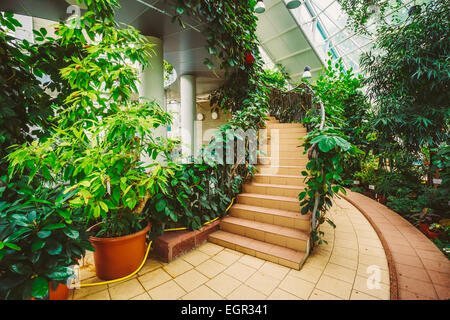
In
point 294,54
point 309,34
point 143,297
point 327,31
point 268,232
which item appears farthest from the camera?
point 294,54

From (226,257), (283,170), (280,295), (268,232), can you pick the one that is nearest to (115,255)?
(226,257)

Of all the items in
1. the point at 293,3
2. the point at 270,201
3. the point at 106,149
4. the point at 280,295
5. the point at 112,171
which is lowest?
the point at 280,295

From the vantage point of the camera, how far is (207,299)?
1.67 metres

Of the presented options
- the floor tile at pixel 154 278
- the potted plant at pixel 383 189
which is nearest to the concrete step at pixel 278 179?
the floor tile at pixel 154 278

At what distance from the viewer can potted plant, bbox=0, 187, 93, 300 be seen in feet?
3.48

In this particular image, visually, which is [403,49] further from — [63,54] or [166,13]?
[63,54]

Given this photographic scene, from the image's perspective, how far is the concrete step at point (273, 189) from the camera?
3036 mm

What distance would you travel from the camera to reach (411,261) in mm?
2125

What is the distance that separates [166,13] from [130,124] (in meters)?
2.10

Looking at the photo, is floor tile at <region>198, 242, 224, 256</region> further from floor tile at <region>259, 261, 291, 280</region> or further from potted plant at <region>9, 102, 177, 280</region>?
potted plant at <region>9, 102, 177, 280</region>

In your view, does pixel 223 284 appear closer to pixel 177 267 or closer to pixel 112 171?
pixel 177 267

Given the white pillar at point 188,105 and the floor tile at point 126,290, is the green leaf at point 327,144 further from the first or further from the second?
the white pillar at point 188,105

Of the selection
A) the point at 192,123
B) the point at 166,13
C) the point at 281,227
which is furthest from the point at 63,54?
the point at 192,123

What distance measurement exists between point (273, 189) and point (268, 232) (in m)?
0.87
